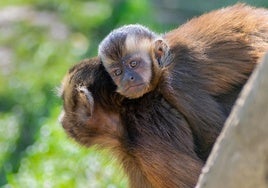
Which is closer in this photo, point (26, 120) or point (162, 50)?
point (162, 50)

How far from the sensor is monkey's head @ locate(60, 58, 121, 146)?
14.6 feet

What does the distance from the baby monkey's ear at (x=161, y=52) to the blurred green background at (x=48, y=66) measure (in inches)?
68.3

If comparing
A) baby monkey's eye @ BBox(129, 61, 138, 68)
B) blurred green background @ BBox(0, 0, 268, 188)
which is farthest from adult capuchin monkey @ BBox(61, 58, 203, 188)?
blurred green background @ BBox(0, 0, 268, 188)

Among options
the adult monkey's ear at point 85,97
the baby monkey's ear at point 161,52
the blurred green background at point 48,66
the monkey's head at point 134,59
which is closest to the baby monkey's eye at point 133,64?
the monkey's head at point 134,59

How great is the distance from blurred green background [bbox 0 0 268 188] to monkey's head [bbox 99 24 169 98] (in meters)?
1.66

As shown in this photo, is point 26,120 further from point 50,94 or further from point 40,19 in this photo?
point 40,19

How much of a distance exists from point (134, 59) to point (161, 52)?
150 mm

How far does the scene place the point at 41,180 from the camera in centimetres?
650

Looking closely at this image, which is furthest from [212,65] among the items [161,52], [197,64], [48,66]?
[48,66]

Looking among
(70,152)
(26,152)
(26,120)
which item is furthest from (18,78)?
(70,152)

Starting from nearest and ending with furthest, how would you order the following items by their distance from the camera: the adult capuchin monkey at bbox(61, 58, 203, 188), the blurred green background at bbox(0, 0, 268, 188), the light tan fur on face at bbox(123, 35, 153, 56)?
the adult capuchin monkey at bbox(61, 58, 203, 188) → the light tan fur on face at bbox(123, 35, 153, 56) → the blurred green background at bbox(0, 0, 268, 188)

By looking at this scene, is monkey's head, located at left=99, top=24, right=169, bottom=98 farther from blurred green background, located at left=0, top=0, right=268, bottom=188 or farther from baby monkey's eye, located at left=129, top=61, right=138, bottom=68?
blurred green background, located at left=0, top=0, right=268, bottom=188

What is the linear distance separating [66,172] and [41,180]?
19 cm

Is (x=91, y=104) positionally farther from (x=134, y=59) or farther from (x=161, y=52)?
(x=161, y=52)
